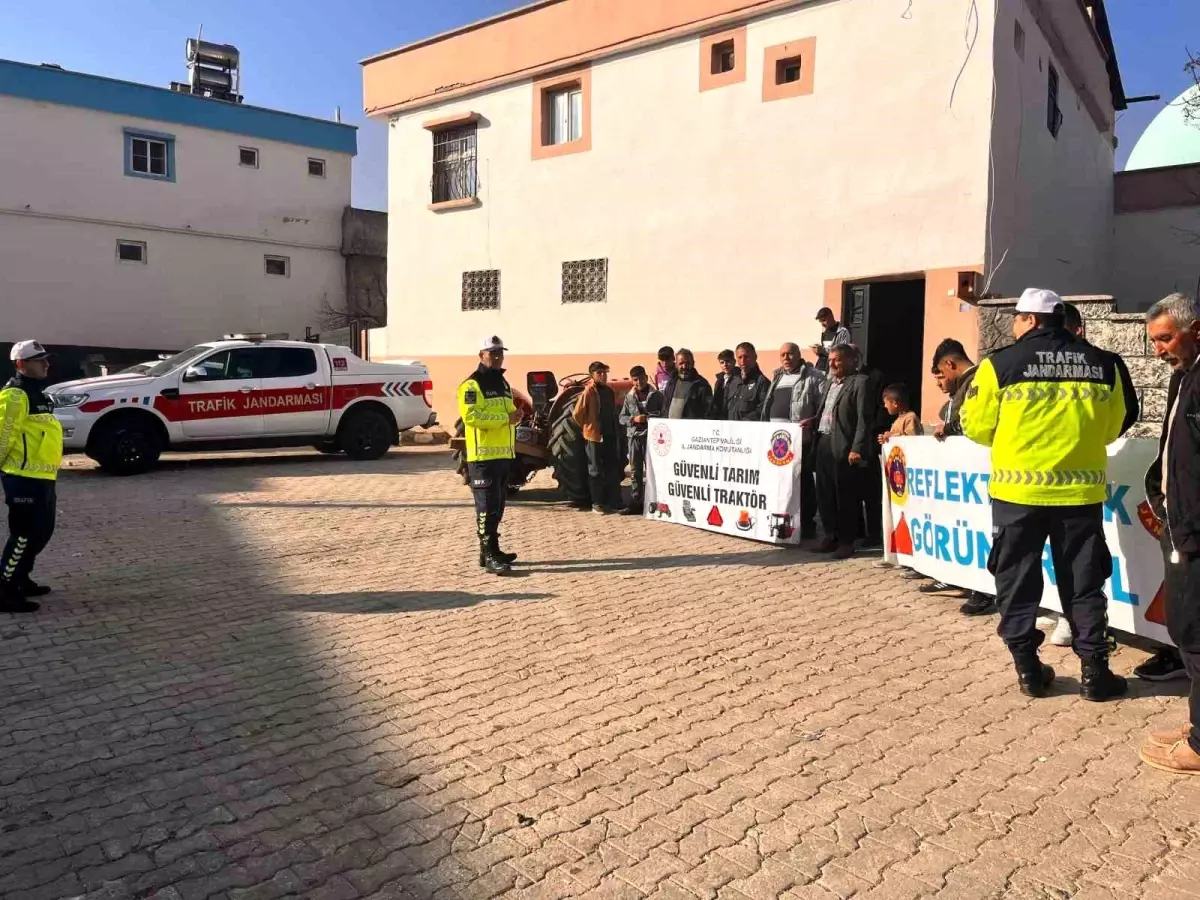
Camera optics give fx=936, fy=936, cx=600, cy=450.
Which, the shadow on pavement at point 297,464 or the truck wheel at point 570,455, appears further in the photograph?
the shadow on pavement at point 297,464

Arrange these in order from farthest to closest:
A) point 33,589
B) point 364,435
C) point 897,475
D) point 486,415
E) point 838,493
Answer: point 364,435 → point 838,493 → point 486,415 → point 897,475 → point 33,589

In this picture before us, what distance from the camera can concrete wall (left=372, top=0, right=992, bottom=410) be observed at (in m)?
11.4

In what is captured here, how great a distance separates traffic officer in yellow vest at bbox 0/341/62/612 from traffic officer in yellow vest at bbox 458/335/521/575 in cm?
281

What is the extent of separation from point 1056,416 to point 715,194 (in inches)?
391

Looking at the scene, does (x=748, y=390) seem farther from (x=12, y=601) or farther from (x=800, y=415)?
(x=12, y=601)

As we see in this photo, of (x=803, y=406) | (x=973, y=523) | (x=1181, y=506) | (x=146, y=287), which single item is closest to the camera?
(x=1181, y=506)

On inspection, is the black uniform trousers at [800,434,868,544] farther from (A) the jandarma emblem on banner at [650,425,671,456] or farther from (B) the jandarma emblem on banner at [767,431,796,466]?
(A) the jandarma emblem on banner at [650,425,671,456]

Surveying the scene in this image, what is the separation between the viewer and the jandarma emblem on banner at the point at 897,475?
22.3ft

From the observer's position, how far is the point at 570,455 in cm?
1030

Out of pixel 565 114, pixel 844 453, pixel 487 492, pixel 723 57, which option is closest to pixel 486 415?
pixel 487 492

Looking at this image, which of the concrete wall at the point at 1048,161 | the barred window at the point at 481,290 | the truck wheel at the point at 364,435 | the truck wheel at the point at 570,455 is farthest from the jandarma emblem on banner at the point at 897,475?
the barred window at the point at 481,290

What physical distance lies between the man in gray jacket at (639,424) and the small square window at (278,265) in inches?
779

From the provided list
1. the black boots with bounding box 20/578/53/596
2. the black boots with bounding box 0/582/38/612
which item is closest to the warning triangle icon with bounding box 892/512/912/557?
the black boots with bounding box 0/582/38/612

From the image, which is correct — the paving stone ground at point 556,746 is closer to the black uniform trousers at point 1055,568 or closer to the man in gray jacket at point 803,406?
the black uniform trousers at point 1055,568
